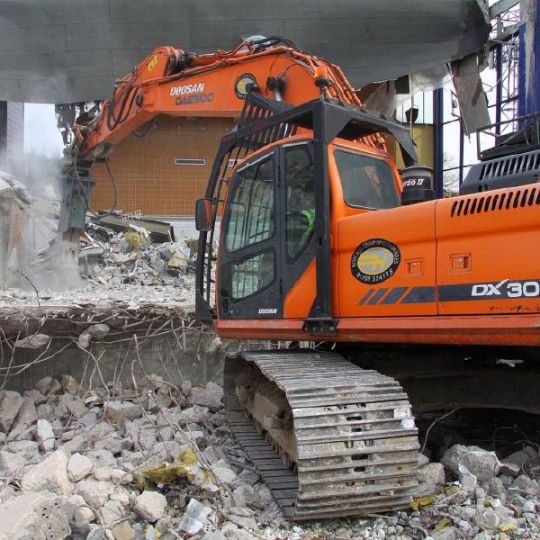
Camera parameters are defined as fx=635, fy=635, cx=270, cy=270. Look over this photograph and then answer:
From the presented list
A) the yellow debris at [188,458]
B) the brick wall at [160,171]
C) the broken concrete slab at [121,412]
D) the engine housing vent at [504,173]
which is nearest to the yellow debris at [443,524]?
the yellow debris at [188,458]

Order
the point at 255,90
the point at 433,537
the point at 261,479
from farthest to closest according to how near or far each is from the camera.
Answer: the point at 255,90
the point at 261,479
the point at 433,537

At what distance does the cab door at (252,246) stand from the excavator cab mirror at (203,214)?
17 centimetres

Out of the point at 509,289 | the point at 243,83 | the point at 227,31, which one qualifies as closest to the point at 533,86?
the point at 243,83

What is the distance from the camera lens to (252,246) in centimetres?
438

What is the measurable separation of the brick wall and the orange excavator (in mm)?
9236

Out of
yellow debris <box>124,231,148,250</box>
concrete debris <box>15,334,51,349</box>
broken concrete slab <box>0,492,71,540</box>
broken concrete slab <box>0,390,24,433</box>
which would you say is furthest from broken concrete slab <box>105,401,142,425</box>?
yellow debris <box>124,231,148,250</box>

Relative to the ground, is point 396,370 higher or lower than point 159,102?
lower

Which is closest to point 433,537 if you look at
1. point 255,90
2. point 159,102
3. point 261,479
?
point 261,479

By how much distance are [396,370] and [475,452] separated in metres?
0.71

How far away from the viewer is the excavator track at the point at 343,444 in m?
2.97

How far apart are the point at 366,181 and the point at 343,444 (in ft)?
6.10

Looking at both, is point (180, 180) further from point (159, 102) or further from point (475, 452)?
point (475, 452)

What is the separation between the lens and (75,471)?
3.56 metres

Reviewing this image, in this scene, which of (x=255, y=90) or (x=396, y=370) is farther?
(x=255, y=90)
